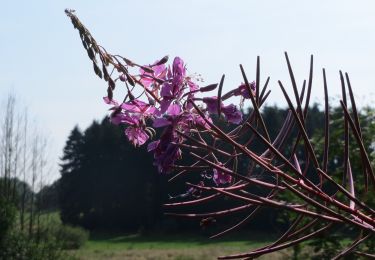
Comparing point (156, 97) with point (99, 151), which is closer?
point (156, 97)

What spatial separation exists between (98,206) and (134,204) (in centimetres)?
348

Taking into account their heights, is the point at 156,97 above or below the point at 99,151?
below

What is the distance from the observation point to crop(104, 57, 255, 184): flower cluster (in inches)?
43.4

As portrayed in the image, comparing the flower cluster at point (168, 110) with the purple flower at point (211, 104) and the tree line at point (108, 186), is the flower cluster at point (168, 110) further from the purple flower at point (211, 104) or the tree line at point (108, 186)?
the tree line at point (108, 186)

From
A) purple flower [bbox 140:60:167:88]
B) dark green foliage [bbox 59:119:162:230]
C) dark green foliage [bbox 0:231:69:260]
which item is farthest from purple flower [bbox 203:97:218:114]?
dark green foliage [bbox 59:119:162:230]

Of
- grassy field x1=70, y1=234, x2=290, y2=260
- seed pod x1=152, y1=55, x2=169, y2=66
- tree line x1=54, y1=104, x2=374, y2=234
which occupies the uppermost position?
tree line x1=54, y1=104, x2=374, y2=234

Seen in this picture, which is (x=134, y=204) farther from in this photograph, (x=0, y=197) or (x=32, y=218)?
(x=0, y=197)

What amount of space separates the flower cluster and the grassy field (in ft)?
66.0

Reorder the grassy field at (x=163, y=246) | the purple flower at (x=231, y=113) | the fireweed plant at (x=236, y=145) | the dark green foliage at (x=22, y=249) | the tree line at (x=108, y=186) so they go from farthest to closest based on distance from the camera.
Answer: the tree line at (x=108, y=186)
the grassy field at (x=163, y=246)
the dark green foliage at (x=22, y=249)
the purple flower at (x=231, y=113)
the fireweed plant at (x=236, y=145)

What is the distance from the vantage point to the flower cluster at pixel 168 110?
1104mm

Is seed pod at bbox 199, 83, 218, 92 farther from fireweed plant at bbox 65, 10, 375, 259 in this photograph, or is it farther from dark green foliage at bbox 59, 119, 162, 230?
dark green foliage at bbox 59, 119, 162, 230

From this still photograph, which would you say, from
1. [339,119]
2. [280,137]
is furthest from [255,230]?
[280,137]

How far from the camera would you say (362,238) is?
39.2 inches

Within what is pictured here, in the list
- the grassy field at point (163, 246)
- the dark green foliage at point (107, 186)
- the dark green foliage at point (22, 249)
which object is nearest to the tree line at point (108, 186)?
the dark green foliage at point (107, 186)
